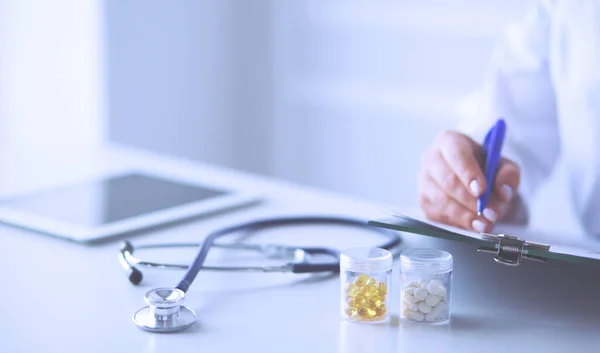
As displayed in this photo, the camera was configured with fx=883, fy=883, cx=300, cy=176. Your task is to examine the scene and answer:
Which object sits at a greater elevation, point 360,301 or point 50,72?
point 50,72

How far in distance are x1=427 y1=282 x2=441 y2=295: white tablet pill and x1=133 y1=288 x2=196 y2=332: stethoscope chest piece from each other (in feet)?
0.72

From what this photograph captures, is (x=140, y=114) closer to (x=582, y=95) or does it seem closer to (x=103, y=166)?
(x=103, y=166)

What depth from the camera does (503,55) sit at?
4.60 ft

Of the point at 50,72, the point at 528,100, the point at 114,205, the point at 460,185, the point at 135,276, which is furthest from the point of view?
the point at 50,72

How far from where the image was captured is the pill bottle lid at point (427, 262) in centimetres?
81

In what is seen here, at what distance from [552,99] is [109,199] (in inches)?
27.6

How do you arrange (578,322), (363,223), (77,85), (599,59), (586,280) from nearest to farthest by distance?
(578,322), (586,280), (363,223), (599,59), (77,85)

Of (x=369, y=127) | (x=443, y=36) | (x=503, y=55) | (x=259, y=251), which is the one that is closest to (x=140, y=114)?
(x=369, y=127)

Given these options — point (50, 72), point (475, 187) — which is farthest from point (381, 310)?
point (50, 72)

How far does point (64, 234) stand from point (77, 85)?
4.99 feet

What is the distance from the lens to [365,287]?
818mm

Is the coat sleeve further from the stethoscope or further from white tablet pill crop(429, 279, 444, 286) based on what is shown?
white tablet pill crop(429, 279, 444, 286)

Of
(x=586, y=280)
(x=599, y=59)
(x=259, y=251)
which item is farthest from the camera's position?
(x=599, y=59)

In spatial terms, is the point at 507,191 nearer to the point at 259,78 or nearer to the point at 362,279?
the point at 362,279
